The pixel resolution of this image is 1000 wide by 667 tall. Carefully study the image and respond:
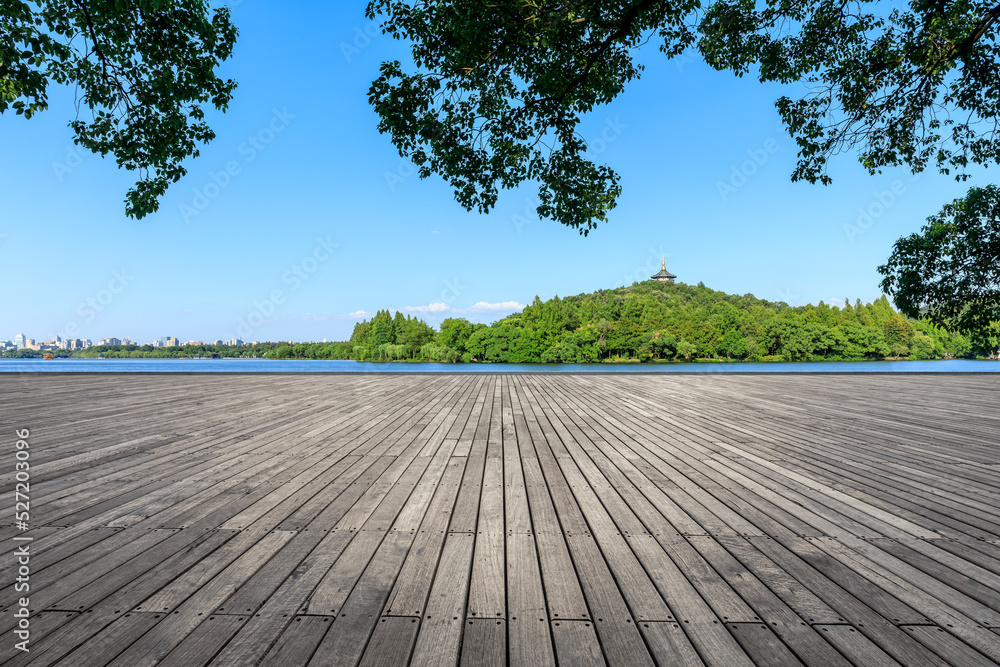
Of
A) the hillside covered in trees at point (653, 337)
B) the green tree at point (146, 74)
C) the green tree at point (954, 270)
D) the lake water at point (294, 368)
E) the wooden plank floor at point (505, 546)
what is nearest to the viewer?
the wooden plank floor at point (505, 546)

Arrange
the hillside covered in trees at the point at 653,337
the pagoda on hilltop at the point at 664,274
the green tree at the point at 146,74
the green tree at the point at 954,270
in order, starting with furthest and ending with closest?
1. the pagoda on hilltop at the point at 664,274
2. the hillside covered in trees at the point at 653,337
3. the green tree at the point at 954,270
4. the green tree at the point at 146,74

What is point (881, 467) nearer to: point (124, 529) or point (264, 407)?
point (124, 529)

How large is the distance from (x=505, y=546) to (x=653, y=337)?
41386 mm

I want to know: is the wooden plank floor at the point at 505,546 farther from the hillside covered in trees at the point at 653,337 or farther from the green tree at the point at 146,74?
the hillside covered in trees at the point at 653,337

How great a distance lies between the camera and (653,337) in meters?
40.9

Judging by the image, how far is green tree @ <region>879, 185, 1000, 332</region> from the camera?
10305mm

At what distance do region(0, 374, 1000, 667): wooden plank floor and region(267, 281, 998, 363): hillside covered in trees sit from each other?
38210 mm

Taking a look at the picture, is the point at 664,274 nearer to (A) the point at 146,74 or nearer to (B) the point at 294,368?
(B) the point at 294,368

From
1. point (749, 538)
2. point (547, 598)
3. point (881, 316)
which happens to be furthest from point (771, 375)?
point (881, 316)

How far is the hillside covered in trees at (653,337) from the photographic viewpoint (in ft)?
137

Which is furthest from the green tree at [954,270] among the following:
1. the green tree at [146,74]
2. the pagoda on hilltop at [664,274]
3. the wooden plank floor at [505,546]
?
the pagoda on hilltop at [664,274]

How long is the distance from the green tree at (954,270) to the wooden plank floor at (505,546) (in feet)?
26.7

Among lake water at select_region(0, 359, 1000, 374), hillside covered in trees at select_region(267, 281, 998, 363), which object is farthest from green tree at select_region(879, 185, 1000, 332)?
hillside covered in trees at select_region(267, 281, 998, 363)

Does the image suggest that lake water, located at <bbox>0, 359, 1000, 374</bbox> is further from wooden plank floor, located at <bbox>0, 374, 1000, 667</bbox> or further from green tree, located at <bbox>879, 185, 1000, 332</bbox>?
wooden plank floor, located at <bbox>0, 374, 1000, 667</bbox>
